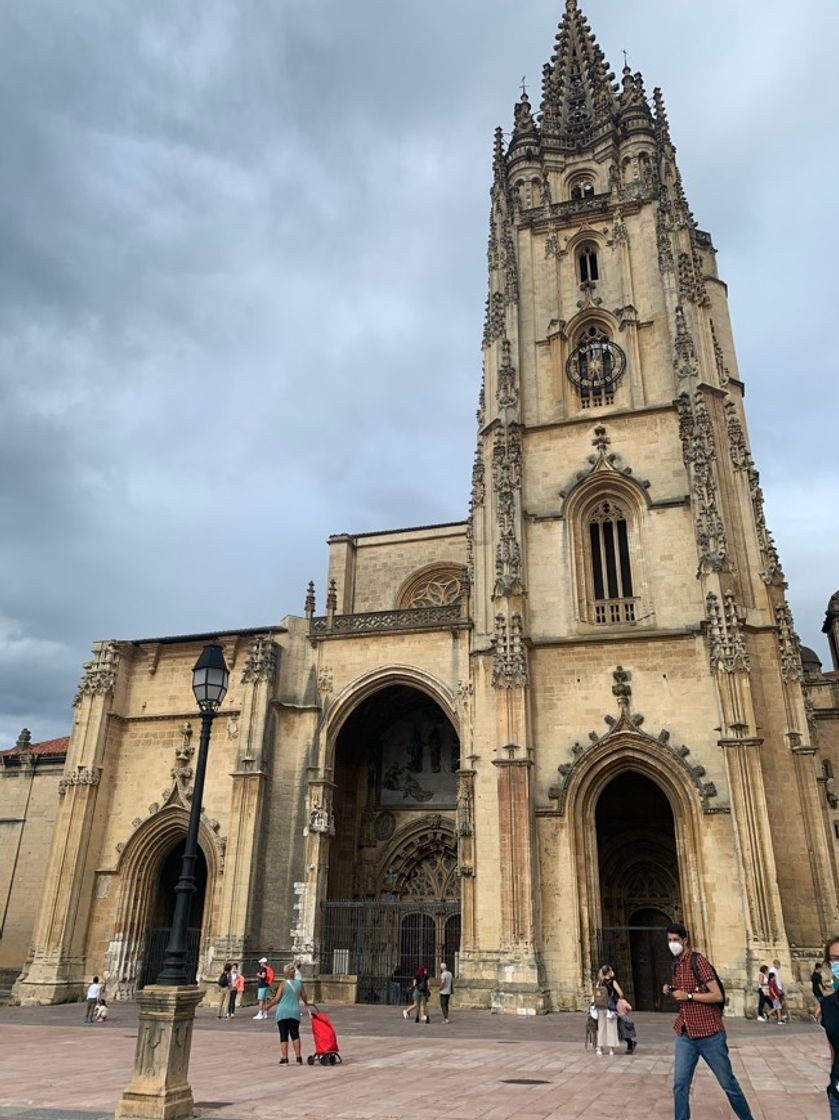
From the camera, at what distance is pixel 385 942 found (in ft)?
80.7

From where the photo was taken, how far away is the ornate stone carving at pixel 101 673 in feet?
83.6

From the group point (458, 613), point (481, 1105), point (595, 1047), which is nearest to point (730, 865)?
point (595, 1047)

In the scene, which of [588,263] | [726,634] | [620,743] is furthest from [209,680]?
[588,263]

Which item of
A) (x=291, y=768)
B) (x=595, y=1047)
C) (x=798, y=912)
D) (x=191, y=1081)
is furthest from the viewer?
(x=291, y=768)

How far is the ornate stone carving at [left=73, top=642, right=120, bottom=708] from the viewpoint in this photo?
2547 cm

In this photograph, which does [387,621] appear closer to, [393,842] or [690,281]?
[393,842]

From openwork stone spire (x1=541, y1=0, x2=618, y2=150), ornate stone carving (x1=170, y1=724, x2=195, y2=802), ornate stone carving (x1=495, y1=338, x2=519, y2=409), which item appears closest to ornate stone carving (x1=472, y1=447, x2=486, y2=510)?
ornate stone carving (x1=495, y1=338, x2=519, y2=409)

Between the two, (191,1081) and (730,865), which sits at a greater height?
(730,865)

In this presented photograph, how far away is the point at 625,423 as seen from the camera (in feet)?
83.7

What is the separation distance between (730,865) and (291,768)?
12.1m

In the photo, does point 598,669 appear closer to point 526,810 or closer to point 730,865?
point 526,810

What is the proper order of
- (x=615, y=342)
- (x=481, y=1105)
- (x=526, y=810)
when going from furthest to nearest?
(x=615, y=342) < (x=526, y=810) < (x=481, y=1105)

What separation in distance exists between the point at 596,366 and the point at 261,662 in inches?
564

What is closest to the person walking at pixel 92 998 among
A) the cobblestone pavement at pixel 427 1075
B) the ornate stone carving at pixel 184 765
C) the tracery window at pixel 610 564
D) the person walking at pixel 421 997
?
the cobblestone pavement at pixel 427 1075
